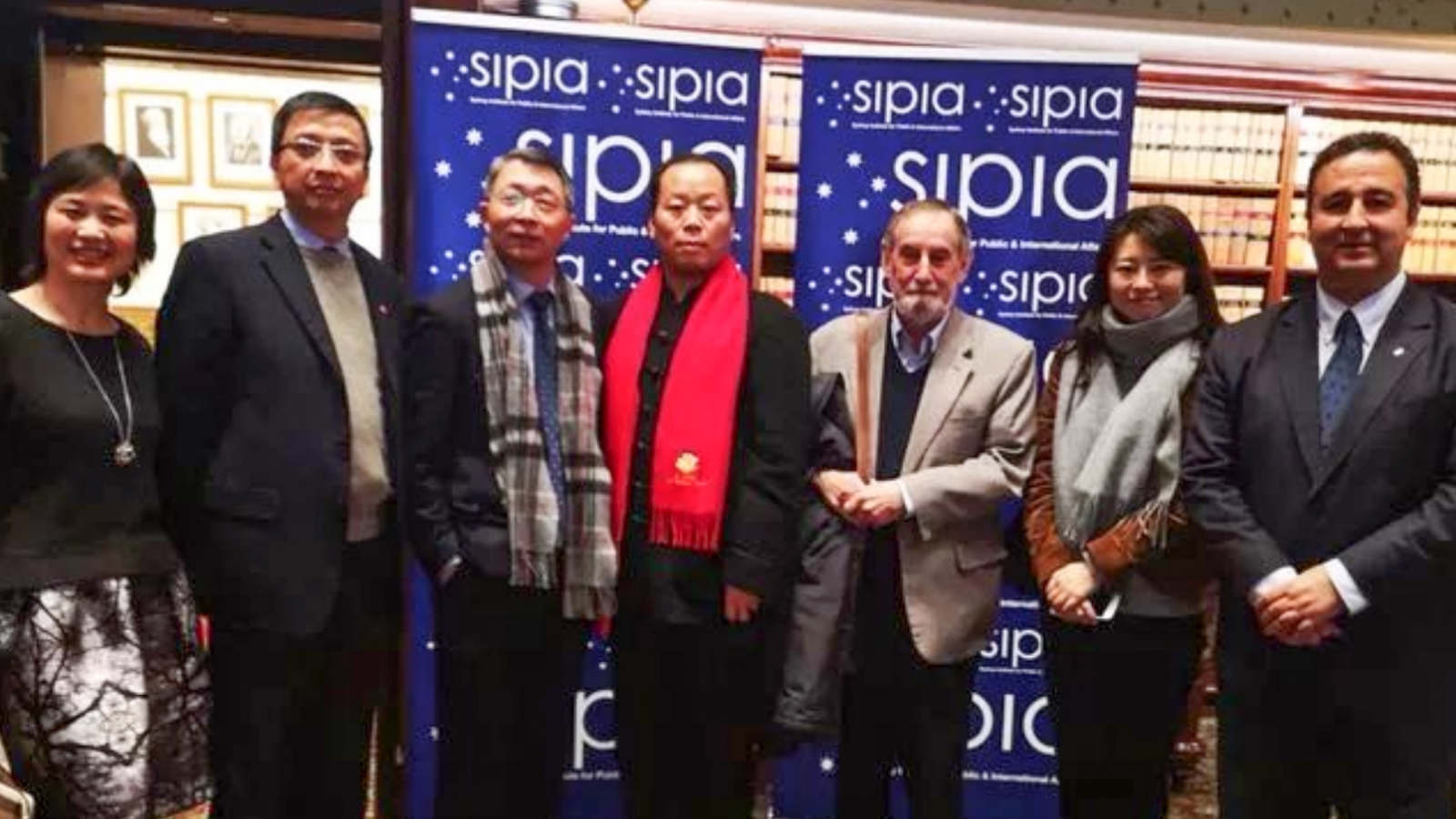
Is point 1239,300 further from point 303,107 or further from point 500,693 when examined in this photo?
point 303,107

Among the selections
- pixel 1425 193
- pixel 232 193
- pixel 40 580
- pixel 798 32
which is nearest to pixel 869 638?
pixel 40 580

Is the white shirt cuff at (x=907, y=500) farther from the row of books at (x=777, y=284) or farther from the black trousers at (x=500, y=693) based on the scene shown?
the row of books at (x=777, y=284)

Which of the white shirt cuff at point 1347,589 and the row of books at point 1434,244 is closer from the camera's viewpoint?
the white shirt cuff at point 1347,589

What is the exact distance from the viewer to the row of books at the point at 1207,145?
15.4 ft

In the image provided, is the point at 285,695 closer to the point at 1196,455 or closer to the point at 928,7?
the point at 1196,455

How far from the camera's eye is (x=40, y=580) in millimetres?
1841

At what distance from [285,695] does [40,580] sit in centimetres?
48

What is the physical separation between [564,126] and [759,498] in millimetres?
1180

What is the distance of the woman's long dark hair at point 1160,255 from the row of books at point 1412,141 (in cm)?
296

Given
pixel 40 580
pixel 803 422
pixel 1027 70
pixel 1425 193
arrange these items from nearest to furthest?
pixel 40 580 < pixel 803 422 < pixel 1027 70 < pixel 1425 193

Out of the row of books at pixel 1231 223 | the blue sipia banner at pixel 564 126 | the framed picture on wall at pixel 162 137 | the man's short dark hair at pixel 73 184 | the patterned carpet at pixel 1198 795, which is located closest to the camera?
the man's short dark hair at pixel 73 184

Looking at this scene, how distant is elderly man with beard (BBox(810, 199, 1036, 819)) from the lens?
7.45ft

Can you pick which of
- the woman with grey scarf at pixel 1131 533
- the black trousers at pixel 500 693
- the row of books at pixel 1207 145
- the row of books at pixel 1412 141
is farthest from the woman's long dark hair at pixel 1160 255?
the row of books at pixel 1412 141

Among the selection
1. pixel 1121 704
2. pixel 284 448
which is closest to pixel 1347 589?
pixel 1121 704
